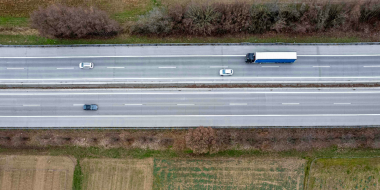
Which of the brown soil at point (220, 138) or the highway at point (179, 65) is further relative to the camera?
the highway at point (179, 65)

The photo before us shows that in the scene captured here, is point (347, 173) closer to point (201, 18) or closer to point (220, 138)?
point (220, 138)

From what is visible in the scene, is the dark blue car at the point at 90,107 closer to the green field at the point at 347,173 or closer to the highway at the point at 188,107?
the highway at the point at 188,107

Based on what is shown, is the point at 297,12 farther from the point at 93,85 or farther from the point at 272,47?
the point at 93,85

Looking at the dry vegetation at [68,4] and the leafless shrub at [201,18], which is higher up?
the dry vegetation at [68,4]

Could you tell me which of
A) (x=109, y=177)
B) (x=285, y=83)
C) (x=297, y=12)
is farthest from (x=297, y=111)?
(x=109, y=177)

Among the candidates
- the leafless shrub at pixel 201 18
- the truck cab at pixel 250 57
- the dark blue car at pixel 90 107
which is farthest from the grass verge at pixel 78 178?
the truck cab at pixel 250 57

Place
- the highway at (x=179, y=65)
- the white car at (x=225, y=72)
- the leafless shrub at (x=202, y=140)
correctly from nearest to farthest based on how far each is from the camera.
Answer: the leafless shrub at (x=202, y=140) < the white car at (x=225, y=72) < the highway at (x=179, y=65)
